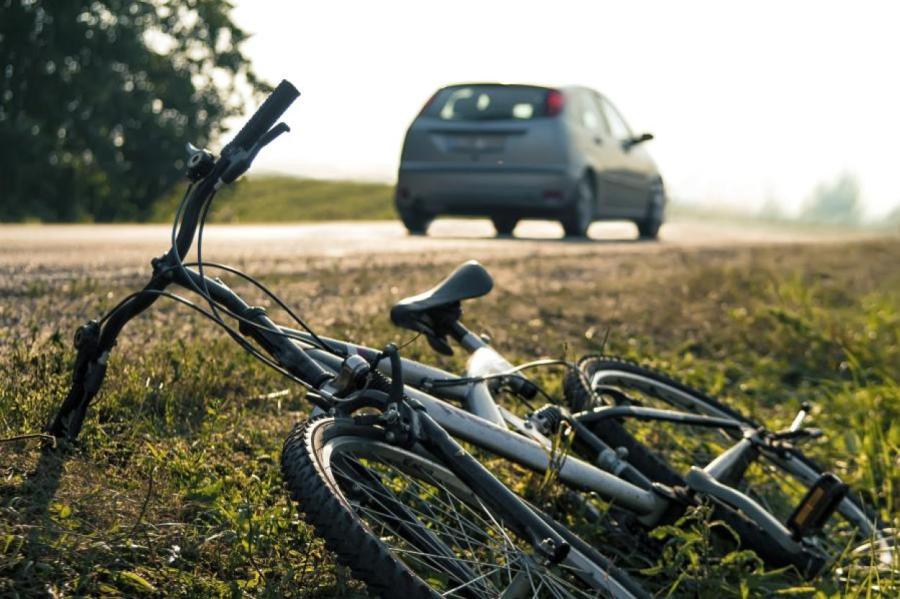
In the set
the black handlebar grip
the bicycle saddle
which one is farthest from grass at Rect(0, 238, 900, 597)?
the black handlebar grip

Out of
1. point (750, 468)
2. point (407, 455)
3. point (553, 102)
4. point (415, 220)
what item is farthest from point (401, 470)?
point (415, 220)

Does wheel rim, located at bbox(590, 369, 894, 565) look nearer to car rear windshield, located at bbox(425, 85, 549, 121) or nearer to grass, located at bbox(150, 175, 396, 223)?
car rear windshield, located at bbox(425, 85, 549, 121)

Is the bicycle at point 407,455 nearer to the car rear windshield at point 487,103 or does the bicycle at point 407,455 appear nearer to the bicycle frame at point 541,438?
the bicycle frame at point 541,438

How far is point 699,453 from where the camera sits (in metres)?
5.23

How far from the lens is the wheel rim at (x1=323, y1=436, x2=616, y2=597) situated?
278cm

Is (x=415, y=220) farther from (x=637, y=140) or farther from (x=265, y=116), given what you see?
(x=265, y=116)

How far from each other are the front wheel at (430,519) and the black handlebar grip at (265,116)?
0.69 meters

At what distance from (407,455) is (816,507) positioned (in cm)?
190

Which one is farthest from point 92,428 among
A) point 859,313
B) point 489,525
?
point 859,313

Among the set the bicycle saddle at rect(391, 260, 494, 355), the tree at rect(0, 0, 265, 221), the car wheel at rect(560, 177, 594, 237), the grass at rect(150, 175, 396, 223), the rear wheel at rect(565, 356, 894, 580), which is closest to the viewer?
the bicycle saddle at rect(391, 260, 494, 355)

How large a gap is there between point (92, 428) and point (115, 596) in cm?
103

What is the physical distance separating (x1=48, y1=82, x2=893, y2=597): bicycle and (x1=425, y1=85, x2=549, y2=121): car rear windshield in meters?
9.91

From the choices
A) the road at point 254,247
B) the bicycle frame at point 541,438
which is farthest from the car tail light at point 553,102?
the bicycle frame at point 541,438

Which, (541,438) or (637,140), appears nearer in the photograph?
(541,438)
